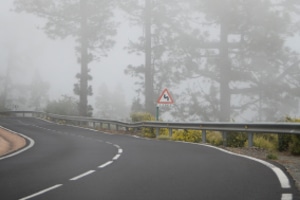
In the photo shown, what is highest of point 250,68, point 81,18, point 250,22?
point 81,18

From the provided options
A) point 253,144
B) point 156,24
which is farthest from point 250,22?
point 253,144

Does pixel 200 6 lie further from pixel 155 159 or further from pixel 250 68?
pixel 155 159

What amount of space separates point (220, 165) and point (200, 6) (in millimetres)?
22056

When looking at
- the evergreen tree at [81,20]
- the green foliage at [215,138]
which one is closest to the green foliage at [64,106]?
the evergreen tree at [81,20]

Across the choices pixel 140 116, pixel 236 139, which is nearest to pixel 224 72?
pixel 140 116

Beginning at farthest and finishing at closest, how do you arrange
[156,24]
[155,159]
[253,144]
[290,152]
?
1. [156,24]
2. [253,144]
3. [290,152]
4. [155,159]

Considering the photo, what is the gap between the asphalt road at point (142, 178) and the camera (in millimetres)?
7195

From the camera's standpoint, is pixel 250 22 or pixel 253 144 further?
pixel 250 22

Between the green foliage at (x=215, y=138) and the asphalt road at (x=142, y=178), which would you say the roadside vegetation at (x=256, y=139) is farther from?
the asphalt road at (x=142, y=178)

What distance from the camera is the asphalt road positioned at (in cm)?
720

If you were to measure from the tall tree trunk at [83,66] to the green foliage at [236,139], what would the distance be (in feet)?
76.0

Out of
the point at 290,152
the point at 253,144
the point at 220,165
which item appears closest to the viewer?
the point at 220,165

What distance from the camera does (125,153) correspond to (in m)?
14.2

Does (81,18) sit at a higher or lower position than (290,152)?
higher
